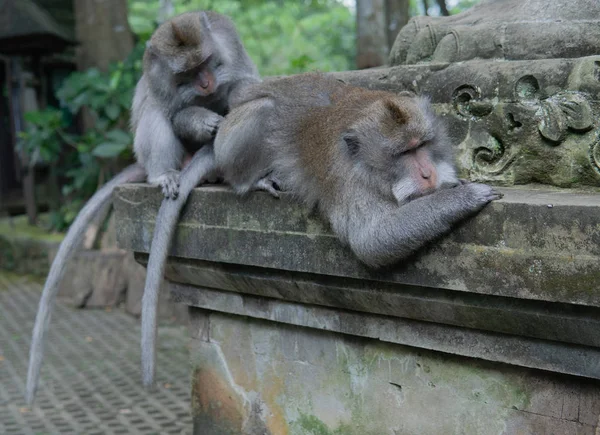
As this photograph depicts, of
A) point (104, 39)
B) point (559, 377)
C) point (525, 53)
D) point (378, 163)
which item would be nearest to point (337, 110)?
point (378, 163)

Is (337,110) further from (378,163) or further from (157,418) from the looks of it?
(157,418)

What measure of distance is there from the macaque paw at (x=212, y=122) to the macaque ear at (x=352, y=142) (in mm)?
1174

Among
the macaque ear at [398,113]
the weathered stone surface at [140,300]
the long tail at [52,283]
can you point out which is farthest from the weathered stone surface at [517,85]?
the weathered stone surface at [140,300]

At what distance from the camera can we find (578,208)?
7.76ft

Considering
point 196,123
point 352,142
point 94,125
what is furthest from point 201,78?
point 94,125

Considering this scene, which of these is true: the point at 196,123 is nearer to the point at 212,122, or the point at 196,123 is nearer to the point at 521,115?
the point at 212,122

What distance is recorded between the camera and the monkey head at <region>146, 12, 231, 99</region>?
4.11 m

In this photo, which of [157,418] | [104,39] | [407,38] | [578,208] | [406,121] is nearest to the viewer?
[578,208]

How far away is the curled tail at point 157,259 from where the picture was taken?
3.45 metres

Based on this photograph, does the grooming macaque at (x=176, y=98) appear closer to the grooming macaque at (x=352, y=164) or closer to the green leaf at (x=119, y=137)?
the grooming macaque at (x=352, y=164)

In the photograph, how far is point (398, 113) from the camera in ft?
9.34

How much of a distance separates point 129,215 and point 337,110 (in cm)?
142

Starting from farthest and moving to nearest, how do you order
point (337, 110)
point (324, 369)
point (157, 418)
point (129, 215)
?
point (157, 418) → point (129, 215) → point (324, 369) → point (337, 110)

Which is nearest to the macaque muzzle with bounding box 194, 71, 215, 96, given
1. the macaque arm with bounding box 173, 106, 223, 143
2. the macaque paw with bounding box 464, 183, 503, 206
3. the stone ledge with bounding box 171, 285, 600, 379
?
the macaque arm with bounding box 173, 106, 223, 143
